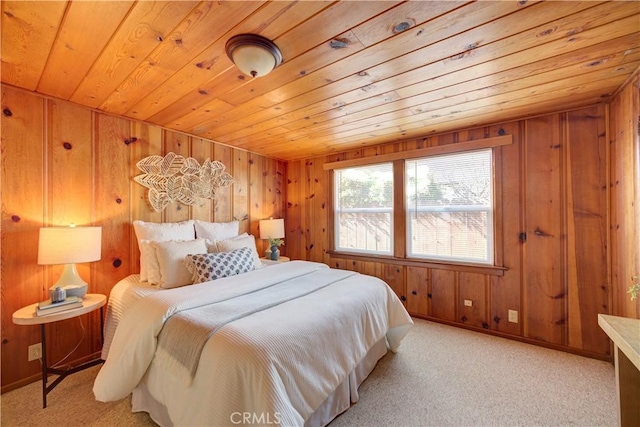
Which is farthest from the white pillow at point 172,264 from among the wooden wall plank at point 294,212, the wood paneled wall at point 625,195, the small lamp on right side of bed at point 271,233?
the wood paneled wall at point 625,195

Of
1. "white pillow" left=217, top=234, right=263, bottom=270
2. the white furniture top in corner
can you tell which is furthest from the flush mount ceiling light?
the white furniture top in corner

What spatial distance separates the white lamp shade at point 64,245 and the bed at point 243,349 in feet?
1.43

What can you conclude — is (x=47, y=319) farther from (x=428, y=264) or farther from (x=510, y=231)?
(x=510, y=231)

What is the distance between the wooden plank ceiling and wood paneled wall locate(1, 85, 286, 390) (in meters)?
0.21

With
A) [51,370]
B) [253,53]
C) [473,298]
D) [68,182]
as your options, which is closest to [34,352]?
[51,370]

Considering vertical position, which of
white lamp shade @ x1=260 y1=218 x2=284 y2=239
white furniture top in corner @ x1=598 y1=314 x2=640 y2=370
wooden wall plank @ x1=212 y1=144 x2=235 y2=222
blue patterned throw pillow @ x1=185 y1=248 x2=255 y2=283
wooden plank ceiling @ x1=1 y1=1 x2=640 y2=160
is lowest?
white furniture top in corner @ x1=598 y1=314 x2=640 y2=370

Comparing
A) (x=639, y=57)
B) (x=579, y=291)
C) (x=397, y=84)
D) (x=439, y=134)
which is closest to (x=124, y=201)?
(x=397, y=84)

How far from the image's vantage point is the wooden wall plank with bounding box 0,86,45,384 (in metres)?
1.93

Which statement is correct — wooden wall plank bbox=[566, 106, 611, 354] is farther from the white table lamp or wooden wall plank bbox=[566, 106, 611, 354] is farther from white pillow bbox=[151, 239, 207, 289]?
the white table lamp

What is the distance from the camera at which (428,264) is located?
10.3 feet

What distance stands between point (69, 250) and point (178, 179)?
4.25 feet

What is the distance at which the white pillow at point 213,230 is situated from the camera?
9.64 feet

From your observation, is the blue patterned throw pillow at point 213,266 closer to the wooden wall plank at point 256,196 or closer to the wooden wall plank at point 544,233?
the wooden wall plank at point 256,196

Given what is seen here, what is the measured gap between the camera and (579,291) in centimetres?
235
